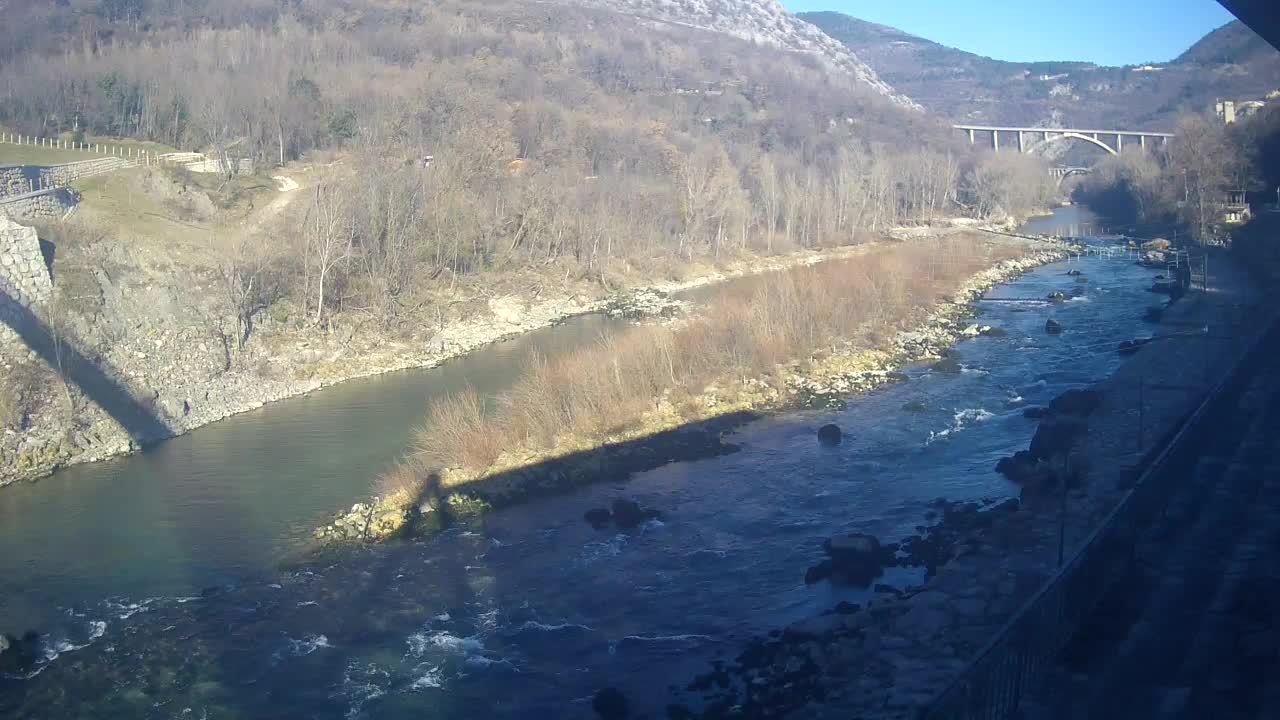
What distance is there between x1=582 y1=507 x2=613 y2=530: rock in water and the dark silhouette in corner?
7.66 m

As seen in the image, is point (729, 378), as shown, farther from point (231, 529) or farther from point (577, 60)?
point (577, 60)

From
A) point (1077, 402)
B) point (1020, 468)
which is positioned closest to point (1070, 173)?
point (1077, 402)

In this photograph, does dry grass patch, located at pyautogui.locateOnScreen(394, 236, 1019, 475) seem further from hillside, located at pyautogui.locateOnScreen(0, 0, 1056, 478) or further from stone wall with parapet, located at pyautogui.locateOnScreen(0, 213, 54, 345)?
stone wall with parapet, located at pyautogui.locateOnScreen(0, 213, 54, 345)

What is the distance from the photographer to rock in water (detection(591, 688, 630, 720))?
6.71 m

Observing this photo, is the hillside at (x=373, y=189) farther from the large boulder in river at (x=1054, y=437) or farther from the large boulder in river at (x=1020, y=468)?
the large boulder in river at (x=1054, y=437)

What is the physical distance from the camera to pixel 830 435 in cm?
1302

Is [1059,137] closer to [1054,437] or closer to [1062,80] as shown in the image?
[1062,80]

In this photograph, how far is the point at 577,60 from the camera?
56250 mm

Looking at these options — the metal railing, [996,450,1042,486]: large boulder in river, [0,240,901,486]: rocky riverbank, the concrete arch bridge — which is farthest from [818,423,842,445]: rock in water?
the concrete arch bridge

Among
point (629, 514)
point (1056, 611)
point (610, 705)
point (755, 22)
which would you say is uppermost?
point (755, 22)

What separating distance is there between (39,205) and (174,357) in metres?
4.96

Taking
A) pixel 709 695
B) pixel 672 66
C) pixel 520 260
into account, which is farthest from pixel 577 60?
pixel 709 695

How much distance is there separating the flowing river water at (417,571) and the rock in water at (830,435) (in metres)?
0.17

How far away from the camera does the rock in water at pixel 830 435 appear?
12961 millimetres
